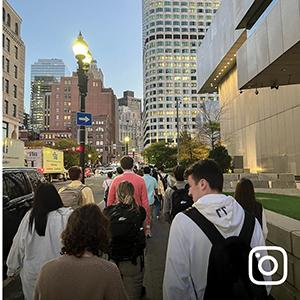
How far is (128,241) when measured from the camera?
3959 millimetres

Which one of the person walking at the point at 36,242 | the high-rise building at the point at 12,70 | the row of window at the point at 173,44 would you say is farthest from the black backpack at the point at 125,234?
the row of window at the point at 173,44

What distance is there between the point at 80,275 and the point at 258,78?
1731 cm

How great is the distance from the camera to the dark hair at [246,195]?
12.6ft

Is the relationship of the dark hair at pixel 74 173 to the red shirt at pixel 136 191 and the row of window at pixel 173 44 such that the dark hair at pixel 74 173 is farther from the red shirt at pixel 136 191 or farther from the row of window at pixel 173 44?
the row of window at pixel 173 44

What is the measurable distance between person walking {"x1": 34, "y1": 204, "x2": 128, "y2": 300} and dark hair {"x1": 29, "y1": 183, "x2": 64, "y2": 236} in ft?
4.11

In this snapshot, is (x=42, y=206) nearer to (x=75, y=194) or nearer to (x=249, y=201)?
(x=75, y=194)

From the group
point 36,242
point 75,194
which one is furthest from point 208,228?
point 75,194

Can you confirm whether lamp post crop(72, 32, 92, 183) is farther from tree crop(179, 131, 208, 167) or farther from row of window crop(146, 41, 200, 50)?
row of window crop(146, 41, 200, 50)

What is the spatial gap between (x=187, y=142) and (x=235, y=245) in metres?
42.6

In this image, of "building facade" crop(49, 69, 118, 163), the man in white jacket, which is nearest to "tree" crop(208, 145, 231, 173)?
the man in white jacket

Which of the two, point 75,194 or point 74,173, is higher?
point 74,173

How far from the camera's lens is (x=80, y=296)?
6.79 feet

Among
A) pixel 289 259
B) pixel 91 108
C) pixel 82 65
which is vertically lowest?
pixel 289 259

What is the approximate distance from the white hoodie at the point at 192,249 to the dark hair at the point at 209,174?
7.5 inches
